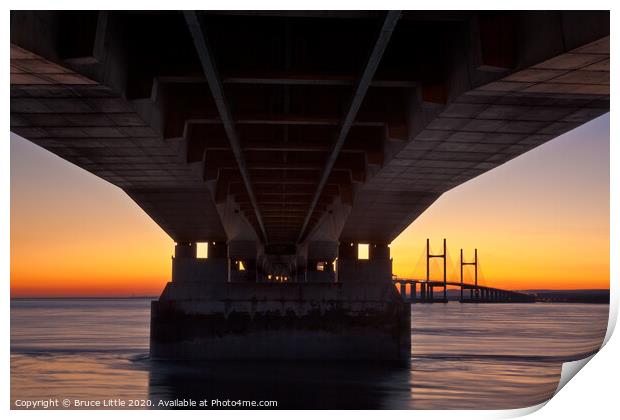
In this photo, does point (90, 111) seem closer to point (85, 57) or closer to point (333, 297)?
point (85, 57)

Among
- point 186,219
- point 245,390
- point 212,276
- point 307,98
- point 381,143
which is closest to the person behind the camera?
point 307,98

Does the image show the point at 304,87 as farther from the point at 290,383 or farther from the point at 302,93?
the point at 290,383

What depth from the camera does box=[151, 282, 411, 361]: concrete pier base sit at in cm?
4144

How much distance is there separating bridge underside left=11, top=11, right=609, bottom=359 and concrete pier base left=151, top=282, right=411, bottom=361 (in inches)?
359

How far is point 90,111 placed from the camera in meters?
18.5

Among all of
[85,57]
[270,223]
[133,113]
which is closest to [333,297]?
[270,223]

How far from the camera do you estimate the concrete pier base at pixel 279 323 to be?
4144cm

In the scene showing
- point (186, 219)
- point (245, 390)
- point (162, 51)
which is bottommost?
point (245, 390)

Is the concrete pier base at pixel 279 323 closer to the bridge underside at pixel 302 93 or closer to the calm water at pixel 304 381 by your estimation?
the calm water at pixel 304 381

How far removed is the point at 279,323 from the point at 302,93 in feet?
74.0

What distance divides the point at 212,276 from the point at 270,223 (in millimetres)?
8183

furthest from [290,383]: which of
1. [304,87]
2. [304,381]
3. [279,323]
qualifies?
[304,87]

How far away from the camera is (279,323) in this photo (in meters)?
41.9

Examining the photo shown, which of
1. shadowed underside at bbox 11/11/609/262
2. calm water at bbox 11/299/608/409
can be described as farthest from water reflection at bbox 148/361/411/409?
shadowed underside at bbox 11/11/609/262
